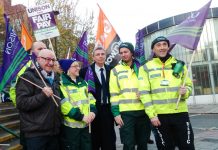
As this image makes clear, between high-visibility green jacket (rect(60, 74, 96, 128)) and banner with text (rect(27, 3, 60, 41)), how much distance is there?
2272mm

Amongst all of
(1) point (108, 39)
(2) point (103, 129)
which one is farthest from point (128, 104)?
(1) point (108, 39)

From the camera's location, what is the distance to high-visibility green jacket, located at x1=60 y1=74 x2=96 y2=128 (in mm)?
5062

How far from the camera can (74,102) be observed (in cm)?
521

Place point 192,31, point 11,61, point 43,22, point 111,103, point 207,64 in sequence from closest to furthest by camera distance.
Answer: point 11,61 < point 192,31 < point 111,103 < point 43,22 < point 207,64

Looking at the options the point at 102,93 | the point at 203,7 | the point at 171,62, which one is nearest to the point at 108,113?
the point at 102,93

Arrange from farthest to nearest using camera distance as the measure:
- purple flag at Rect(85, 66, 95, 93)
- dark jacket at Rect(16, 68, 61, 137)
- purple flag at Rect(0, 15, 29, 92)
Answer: purple flag at Rect(85, 66, 95, 93) → purple flag at Rect(0, 15, 29, 92) → dark jacket at Rect(16, 68, 61, 137)

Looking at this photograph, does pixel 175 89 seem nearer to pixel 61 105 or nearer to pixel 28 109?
pixel 61 105

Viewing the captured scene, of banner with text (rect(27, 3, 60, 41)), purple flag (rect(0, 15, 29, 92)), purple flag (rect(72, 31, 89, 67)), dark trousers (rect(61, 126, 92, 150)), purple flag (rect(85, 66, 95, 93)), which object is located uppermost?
banner with text (rect(27, 3, 60, 41))

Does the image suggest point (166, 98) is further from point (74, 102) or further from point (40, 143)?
point (40, 143)

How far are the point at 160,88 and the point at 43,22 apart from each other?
3.59m

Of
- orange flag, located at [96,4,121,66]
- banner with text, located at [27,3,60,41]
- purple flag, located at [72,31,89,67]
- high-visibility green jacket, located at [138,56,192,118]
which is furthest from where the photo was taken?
banner with text, located at [27,3,60,41]

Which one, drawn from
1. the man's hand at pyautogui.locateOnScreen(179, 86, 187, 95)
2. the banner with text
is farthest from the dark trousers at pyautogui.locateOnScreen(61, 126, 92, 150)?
the banner with text

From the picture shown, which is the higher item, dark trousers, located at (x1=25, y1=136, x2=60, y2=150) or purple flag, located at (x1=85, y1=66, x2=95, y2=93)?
purple flag, located at (x1=85, y1=66, x2=95, y2=93)

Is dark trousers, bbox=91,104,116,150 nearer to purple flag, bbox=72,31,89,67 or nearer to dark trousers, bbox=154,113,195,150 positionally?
dark trousers, bbox=154,113,195,150
